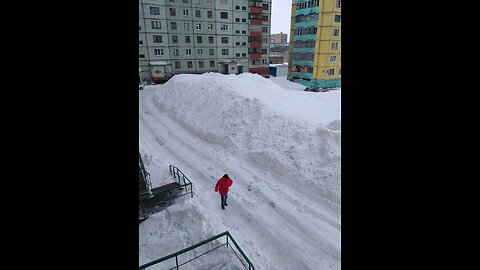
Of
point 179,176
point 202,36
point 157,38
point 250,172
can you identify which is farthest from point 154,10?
point 250,172

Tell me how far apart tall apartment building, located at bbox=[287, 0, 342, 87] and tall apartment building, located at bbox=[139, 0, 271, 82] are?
542 cm

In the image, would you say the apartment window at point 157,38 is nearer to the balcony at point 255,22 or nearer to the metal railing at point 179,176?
the balcony at point 255,22

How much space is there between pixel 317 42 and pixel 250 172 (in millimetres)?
29677

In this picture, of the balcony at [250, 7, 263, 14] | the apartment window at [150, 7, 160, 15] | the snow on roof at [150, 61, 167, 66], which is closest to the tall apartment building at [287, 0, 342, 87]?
the balcony at [250, 7, 263, 14]

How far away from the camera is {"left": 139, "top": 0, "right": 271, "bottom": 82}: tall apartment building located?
33.9 metres

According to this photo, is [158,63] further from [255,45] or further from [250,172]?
[250,172]

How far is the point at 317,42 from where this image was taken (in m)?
35.6

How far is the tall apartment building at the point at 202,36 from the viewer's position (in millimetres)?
33875

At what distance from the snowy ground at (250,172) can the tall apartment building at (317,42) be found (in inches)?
670

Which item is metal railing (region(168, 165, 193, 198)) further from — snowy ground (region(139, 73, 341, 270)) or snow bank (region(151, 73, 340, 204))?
snow bank (region(151, 73, 340, 204))

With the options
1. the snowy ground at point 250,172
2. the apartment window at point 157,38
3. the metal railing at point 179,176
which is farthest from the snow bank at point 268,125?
the apartment window at point 157,38
